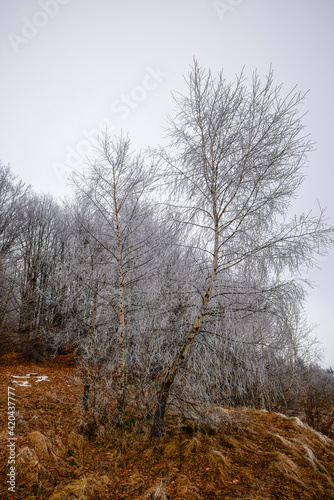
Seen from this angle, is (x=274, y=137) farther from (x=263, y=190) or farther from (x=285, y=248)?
(x=285, y=248)

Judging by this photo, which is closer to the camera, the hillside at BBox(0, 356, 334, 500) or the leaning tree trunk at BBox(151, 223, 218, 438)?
the hillside at BBox(0, 356, 334, 500)

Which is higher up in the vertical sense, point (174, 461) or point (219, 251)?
point (219, 251)

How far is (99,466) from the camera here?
139 inches

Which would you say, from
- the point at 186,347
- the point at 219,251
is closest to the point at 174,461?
the point at 186,347

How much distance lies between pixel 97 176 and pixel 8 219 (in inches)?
381

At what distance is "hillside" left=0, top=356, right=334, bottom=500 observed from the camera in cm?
279

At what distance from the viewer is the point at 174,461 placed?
11.1 feet

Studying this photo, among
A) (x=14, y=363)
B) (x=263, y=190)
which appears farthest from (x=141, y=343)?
(x=14, y=363)

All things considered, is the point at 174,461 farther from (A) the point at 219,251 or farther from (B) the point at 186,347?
(A) the point at 219,251

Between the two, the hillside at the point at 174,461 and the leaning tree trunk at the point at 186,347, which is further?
the leaning tree trunk at the point at 186,347

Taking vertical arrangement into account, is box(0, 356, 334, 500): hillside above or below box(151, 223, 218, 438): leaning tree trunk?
below

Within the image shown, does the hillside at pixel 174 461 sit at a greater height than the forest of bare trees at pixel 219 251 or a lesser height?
lesser

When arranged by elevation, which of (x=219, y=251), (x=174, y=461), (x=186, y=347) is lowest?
(x=174, y=461)

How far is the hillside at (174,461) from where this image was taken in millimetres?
2785
